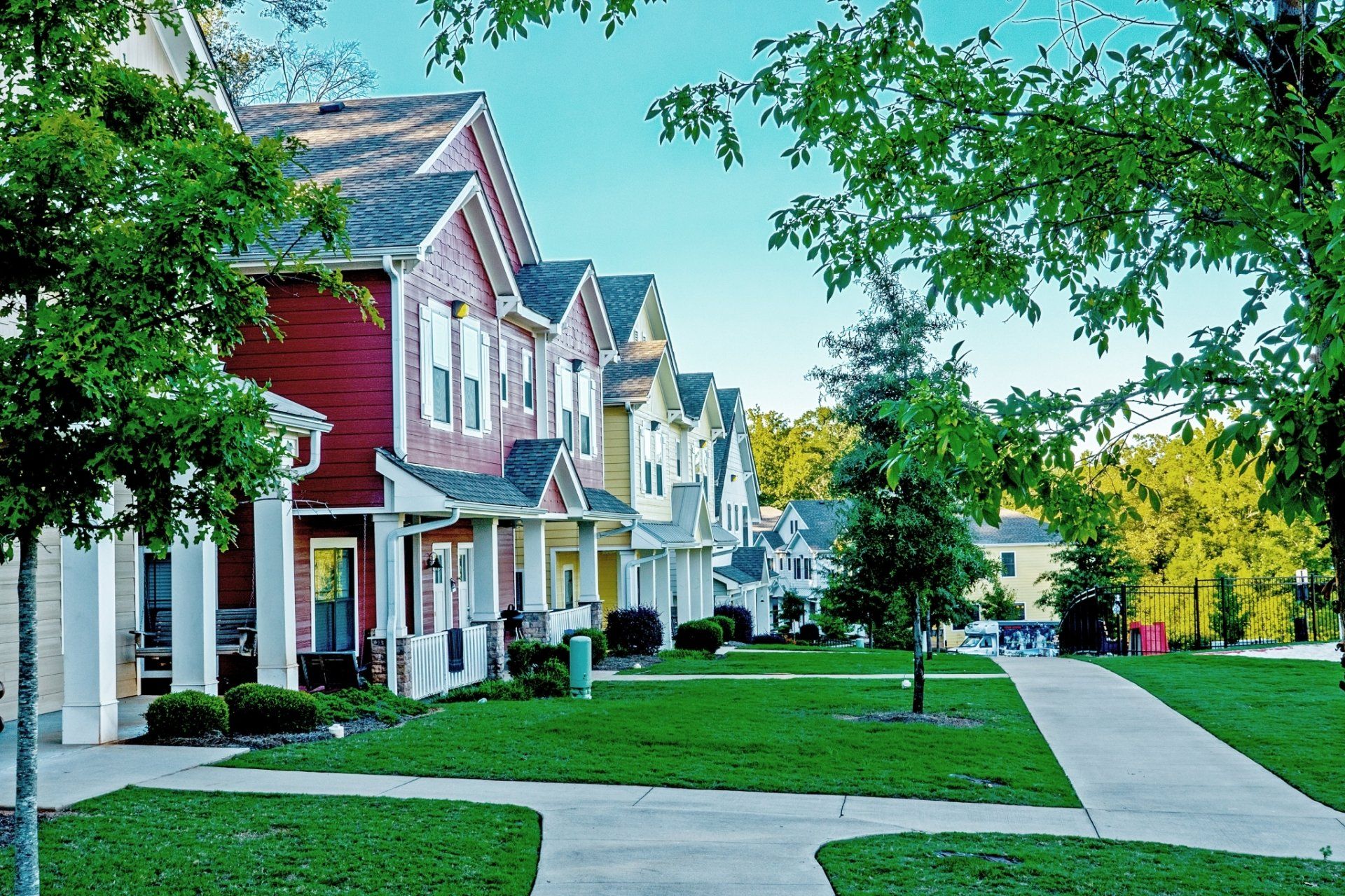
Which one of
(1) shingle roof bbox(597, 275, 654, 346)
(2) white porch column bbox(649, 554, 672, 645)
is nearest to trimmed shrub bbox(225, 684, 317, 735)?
(2) white porch column bbox(649, 554, 672, 645)

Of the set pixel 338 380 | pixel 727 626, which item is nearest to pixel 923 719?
pixel 338 380

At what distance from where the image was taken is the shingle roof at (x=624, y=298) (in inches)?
1265

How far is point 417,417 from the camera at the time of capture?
17.5 m

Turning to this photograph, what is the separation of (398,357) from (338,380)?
3.02 ft

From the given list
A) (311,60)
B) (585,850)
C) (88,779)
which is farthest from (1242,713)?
(311,60)

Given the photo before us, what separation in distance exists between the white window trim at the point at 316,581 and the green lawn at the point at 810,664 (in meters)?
6.26

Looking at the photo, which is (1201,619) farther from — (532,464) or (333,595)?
(333,595)

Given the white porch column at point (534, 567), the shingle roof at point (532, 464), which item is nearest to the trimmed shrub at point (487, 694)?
the white porch column at point (534, 567)

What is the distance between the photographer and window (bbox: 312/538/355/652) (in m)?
17.4

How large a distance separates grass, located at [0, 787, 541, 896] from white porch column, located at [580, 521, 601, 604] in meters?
15.0

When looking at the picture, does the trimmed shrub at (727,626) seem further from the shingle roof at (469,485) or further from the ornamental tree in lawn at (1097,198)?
the ornamental tree in lawn at (1097,198)

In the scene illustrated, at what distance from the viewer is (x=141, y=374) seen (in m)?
6.52

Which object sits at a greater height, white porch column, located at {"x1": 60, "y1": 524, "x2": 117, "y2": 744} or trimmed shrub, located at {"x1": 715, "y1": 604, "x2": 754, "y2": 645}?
white porch column, located at {"x1": 60, "y1": 524, "x2": 117, "y2": 744}

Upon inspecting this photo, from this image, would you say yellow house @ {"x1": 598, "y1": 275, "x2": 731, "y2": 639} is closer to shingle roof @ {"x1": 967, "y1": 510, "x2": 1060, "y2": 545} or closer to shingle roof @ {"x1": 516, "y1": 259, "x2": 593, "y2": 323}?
shingle roof @ {"x1": 516, "y1": 259, "x2": 593, "y2": 323}
